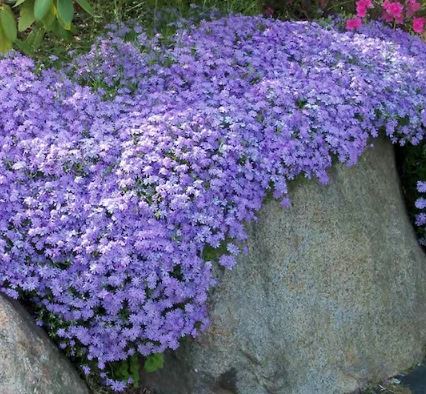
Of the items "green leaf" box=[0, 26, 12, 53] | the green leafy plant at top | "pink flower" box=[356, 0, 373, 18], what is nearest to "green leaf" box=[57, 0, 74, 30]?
the green leafy plant at top

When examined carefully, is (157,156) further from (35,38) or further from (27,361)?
(35,38)

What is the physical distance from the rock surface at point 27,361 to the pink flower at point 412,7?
10.2ft

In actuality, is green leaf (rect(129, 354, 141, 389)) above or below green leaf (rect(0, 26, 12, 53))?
below

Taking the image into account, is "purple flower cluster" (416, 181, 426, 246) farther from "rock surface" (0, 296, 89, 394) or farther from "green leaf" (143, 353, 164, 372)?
A: "rock surface" (0, 296, 89, 394)

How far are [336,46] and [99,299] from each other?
1.99 metres

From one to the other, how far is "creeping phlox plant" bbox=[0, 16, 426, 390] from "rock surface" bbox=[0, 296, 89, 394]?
8 cm

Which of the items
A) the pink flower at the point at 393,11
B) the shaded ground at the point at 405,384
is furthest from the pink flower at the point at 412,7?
the shaded ground at the point at 405,384

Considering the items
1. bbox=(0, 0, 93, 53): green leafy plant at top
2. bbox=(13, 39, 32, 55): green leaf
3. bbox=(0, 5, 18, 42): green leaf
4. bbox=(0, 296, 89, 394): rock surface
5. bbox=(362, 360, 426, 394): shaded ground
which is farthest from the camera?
bbox=(13, 39, 32, 55): green leaf

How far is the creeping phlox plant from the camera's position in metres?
2.62

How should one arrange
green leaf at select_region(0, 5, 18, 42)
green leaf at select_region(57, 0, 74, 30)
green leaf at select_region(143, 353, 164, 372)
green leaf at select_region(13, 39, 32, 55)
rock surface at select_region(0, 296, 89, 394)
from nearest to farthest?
1. rock surface at select_region(0, 296, 89, 394)
2. green leaf at select_region(57, 0, 74, 30)
3. green leaf at select_region(143, 353, 164, 372)
4. green leaf at select_region(0, 5, 18, 42)
5. green leaf at select_region(13, 39, 32, 55)

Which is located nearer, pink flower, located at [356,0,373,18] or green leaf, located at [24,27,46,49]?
green leaf, located at [24,27,46,49]

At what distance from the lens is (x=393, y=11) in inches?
171

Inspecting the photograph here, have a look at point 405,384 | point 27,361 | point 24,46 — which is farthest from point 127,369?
point 24,46

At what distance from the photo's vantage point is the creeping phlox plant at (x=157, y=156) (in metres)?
2.62
